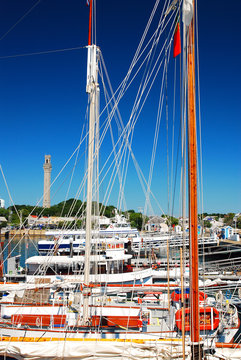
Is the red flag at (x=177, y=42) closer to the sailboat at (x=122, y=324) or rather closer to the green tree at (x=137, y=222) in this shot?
the sailboat at (x=122, y=324)

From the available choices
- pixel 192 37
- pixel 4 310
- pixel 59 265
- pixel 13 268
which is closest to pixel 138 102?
pixel 192 37

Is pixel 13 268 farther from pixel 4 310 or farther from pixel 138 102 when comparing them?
pixel 138 102

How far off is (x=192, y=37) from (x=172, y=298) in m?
11.2

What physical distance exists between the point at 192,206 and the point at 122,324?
766 centimetres

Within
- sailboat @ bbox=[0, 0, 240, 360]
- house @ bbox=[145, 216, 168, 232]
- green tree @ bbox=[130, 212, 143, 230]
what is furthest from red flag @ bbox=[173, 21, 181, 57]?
green tree @ bbox=[130, 212, 143, 230]

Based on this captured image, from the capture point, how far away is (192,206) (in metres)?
6.16

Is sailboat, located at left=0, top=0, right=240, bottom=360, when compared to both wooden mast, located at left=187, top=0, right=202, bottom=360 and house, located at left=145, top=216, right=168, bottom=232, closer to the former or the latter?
wooden mast, located at left=187, top=0, right=202, bottom=360

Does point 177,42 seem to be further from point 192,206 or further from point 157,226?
point 157,226

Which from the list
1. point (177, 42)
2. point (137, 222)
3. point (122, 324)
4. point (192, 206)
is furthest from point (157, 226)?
point (192, 206)

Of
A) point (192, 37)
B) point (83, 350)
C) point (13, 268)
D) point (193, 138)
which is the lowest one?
point (13, 268)

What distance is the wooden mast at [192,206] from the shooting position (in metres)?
5.87

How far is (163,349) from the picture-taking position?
738cm

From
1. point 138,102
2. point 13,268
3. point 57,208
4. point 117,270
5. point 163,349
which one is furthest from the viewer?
point 57,208

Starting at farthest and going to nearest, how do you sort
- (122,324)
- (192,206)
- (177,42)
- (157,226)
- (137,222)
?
(137,222), (157,226), (122,324), (177,42), (192,206)
